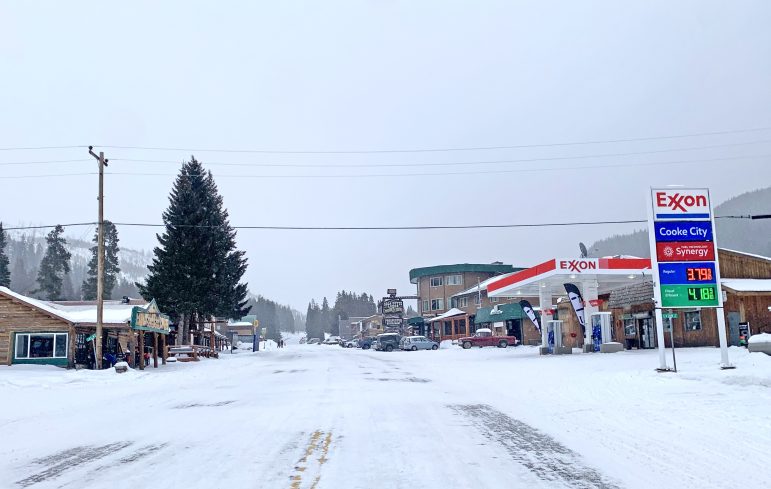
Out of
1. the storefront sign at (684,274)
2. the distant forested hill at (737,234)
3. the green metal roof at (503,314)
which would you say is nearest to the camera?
the storefront sign at (684,274)

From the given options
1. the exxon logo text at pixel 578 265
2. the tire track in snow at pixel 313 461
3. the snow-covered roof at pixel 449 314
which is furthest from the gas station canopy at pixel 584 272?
the snow-covered roof at pixel 449 314

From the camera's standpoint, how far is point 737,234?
142625 millimetres

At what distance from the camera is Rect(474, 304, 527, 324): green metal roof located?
2576 inches

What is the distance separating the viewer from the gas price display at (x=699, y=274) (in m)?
22.3

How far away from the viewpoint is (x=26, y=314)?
109 ft

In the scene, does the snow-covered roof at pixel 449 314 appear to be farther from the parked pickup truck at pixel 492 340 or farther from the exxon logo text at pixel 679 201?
the exxon logo text at pixel 679 201

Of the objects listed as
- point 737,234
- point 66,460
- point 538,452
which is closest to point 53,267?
point 66,460

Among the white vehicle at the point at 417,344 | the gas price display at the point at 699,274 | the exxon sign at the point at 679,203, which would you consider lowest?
the white vehicle at the point at 417,344

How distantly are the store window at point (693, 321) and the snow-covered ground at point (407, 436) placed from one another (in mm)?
19081

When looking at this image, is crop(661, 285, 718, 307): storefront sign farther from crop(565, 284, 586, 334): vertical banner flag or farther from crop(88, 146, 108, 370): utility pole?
crop(88, 146, 108, 370): utility pole

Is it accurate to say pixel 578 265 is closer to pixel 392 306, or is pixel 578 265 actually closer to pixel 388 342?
pixel 388 342

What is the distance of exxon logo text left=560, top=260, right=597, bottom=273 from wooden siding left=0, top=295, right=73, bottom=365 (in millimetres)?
26875

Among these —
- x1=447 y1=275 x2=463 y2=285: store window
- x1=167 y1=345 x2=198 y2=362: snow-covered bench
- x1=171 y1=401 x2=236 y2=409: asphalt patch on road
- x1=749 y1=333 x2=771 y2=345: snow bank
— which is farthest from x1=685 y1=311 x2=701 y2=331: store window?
x1=447 y1=275 x2=463 y2=285: store window

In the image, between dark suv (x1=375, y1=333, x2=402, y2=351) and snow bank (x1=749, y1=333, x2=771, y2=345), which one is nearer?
snow bank (x1=749, y1=333, x2=771, y2=345)
